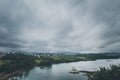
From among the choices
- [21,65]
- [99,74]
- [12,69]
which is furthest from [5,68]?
[99,74]

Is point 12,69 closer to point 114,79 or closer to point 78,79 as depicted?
point 78,79

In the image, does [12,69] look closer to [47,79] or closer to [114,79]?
[47,79]

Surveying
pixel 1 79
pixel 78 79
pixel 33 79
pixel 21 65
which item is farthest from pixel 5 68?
pixel 78 79

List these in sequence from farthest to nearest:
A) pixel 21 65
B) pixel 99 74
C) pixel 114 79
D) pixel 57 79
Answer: pixel 21 65, pixel 57 79, pixel 99 74, pixel 114 79

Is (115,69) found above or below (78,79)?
above

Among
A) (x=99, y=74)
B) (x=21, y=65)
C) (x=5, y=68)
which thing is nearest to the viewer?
(x=99, y=74)

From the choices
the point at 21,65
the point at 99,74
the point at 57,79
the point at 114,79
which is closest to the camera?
the point at 114,79

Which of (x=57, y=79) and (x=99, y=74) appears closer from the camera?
(x=99, y=74)

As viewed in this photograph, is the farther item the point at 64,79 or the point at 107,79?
the point at 64,79

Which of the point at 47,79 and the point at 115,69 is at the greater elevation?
the point at 115,69
